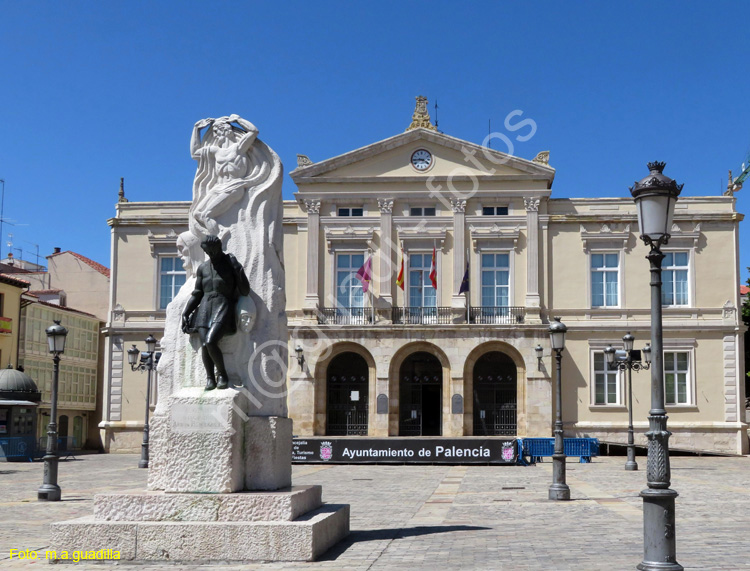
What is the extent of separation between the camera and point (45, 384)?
50.9 m

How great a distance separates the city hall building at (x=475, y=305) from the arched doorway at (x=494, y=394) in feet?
0.21

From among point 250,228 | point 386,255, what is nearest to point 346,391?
point 386,255

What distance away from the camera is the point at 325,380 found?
142 ft

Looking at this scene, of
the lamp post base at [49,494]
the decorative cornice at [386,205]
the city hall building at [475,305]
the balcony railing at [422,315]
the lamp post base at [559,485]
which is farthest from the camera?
the decorative cornice at [386,205]

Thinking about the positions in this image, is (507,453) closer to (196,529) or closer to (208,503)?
(208,503)

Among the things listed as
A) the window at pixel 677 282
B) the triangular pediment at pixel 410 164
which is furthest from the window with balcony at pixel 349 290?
the window at pixel 677 282

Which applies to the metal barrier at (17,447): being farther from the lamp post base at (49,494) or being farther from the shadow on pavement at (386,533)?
the shadow on pavement at (386,533)

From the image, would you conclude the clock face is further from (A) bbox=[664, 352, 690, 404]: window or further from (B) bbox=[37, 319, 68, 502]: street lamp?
(B) bbox=[37, 319, 68, 502]: street lamp

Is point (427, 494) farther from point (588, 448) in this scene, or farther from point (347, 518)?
point (588, 448)

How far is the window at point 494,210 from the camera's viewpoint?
43.8m

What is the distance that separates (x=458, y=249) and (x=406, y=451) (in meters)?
12.3

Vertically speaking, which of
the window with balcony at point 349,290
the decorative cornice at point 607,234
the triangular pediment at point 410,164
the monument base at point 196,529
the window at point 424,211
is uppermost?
the triangular pediment at point 410,164

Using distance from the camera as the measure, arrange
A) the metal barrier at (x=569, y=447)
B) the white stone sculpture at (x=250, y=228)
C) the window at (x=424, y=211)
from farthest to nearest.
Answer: the window at (x=424, y=211) → the metal barrier at (x=569, y=447) → the white stone sculpture at (x=250, y=228)

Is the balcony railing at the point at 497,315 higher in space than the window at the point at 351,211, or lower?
lower
